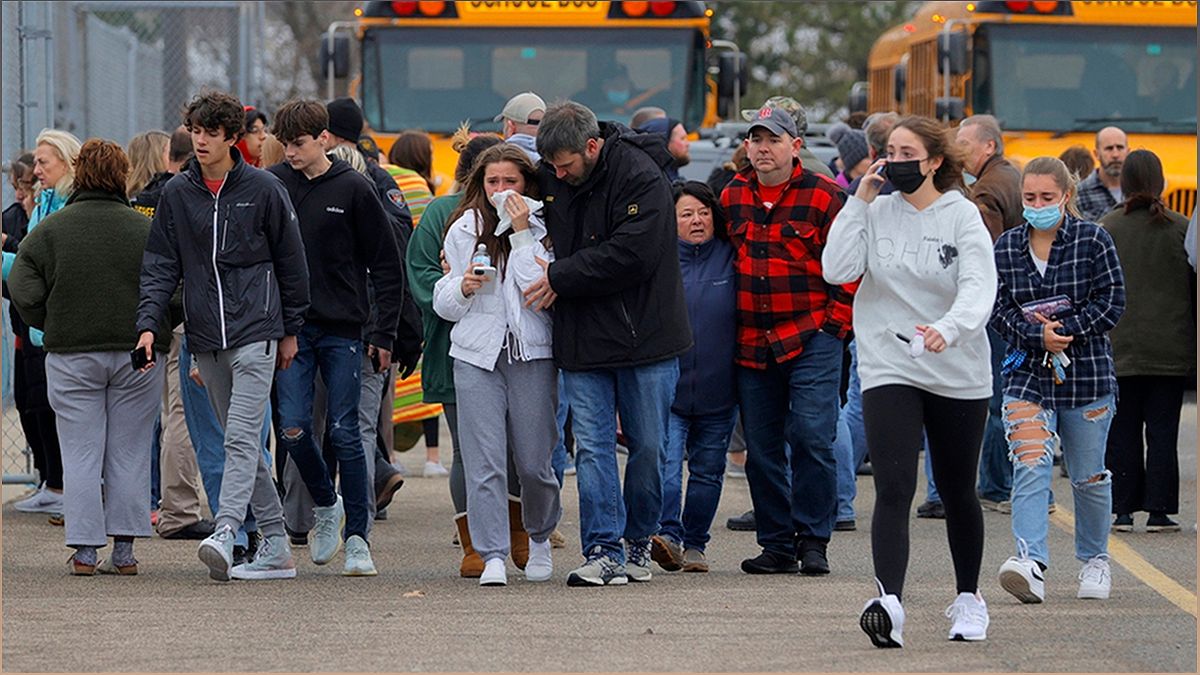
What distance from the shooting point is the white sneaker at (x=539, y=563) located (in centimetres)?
859

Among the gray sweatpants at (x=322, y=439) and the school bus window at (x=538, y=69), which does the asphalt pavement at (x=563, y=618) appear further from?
the school bus window at (x=538, y=69)

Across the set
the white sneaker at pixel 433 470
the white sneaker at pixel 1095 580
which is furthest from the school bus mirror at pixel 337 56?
the white sneaker at pixel 1095 580

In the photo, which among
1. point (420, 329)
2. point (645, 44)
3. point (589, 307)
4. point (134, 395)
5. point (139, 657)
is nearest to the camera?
point (139, 657)

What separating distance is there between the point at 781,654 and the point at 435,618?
1328 millimetres

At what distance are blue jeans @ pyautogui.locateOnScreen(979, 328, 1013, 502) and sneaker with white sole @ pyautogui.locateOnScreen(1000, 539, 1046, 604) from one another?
2974 mm

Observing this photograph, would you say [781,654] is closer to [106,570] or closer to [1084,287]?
[1084,287]

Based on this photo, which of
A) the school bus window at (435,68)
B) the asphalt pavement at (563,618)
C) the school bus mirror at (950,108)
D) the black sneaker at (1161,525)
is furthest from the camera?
the school bus window at (435,68)

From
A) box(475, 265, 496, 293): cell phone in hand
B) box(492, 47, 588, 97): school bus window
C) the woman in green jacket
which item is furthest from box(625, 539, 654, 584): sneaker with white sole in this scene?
box(492, 47, 588, 97): school bus window

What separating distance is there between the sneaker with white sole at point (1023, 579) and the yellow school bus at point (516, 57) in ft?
32.3

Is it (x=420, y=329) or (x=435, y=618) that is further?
(x=420, y=329)

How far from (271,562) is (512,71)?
9.19 meters

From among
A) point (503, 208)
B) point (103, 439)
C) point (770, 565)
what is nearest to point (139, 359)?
point (103, 439)

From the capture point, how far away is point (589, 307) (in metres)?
8.30

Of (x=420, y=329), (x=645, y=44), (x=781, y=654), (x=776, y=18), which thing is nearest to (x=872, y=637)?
(x=781, y=654)
